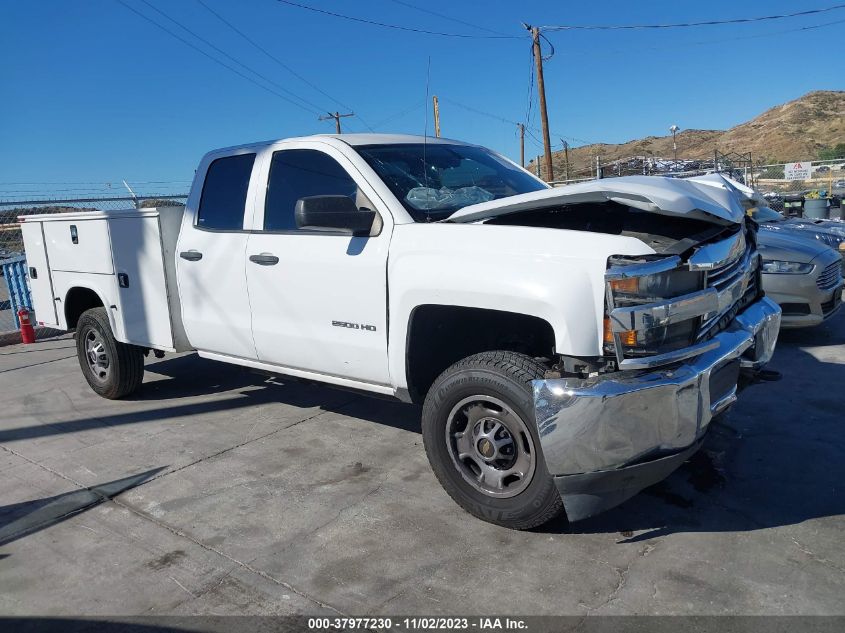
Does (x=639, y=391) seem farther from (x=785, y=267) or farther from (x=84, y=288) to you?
(x=84, y=288)

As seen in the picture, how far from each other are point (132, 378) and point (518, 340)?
3.84m

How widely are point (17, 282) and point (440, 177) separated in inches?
362

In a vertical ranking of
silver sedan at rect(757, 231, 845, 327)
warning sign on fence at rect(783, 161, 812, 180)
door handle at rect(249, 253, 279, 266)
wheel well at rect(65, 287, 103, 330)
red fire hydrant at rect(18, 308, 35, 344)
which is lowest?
red fire hydrant at rect(18, 308, 35, 344)

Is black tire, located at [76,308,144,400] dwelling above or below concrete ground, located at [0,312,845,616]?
above

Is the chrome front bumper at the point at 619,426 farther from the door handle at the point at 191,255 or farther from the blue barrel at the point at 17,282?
the blue barrel at the point at 17,282

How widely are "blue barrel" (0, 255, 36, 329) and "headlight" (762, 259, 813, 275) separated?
1029 centimetres

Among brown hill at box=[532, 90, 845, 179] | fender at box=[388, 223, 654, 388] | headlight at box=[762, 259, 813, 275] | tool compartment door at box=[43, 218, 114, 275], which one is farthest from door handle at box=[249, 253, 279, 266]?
brown hill at box=[532, 90, 845, 179]

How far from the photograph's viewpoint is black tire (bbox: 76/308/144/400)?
585 centimetres

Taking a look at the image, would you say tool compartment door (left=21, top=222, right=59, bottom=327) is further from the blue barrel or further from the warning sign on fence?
the warning sign on fence

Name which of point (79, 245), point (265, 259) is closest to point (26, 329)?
point (79, 245)

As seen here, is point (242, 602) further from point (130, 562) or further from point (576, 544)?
point (576, 544)

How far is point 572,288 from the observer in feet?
9.73

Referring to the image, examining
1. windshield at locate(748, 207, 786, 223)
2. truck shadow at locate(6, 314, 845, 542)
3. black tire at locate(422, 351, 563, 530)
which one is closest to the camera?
black tire at locate(422, 351, 563, 530)

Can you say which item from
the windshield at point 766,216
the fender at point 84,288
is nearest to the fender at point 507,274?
the fender at point 84,288
